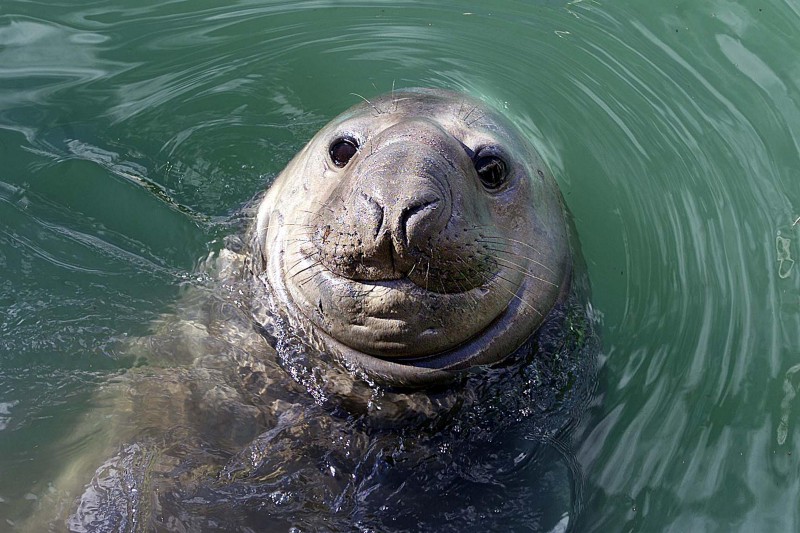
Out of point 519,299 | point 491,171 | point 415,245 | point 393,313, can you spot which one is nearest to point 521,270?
point 519,299

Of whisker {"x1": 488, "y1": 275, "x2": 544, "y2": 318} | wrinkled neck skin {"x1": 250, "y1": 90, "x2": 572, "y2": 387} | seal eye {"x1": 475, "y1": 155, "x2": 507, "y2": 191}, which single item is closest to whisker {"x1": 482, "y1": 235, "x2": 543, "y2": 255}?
wrinkled neck skin {"x1": 250, "y1": 90, "x2": 572, "y2": 387}

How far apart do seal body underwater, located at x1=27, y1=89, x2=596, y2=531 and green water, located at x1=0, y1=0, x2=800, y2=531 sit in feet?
0.83

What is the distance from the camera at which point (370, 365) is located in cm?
438

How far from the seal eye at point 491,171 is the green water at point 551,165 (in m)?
1.18

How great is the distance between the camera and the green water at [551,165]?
4.95m

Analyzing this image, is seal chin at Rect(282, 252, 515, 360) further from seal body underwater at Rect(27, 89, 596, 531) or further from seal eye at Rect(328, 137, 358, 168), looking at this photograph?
seal eye at Rect(328, 137, 358, 168)

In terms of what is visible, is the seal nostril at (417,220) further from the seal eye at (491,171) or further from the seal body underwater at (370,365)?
the seal eye at (491,171)

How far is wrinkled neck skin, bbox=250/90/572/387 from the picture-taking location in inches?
155

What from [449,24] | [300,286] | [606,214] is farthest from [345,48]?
[300,286]

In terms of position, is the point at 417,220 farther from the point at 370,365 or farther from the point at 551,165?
the point at 551,165

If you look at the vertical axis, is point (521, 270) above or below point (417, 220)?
above

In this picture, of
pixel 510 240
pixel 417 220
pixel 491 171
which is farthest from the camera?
pixel 491 171

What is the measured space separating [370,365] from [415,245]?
0.82 metres

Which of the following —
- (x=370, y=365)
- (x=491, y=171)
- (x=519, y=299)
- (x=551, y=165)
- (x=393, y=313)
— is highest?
(x=551, y=165)
